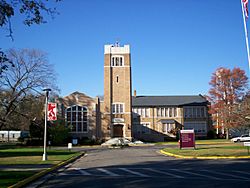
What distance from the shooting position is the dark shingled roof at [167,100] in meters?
65.3

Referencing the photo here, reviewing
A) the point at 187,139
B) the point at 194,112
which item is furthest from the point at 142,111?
the point at 187,139

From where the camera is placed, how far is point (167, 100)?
67000 mm

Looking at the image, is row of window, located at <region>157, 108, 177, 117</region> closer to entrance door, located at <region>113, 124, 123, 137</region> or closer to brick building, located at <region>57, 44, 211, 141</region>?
brick building, located at <region>57, 44, 211, 141</region>

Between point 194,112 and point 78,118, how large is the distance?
1022 inches

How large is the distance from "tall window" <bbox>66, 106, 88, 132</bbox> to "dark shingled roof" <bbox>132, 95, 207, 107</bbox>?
15.0 meters

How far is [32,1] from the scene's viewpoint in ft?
32.3

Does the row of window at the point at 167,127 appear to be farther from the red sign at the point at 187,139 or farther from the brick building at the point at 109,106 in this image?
the red sign at the point at 187,139

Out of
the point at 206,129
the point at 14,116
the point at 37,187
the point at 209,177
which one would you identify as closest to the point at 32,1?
the point at 37,187

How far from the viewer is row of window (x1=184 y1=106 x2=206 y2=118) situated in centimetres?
Result: 6517

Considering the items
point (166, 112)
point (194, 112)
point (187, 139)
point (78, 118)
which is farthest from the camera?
point (194, 112)

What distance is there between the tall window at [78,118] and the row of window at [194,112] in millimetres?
23232

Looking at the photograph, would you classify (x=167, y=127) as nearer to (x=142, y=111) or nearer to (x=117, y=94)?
(x=142, y=111)

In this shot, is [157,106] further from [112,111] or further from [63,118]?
[63,118]

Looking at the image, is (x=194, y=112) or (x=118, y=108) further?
(x=194, y=112)
